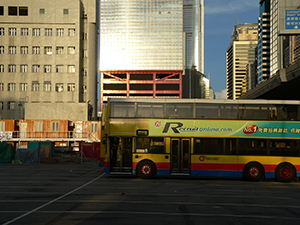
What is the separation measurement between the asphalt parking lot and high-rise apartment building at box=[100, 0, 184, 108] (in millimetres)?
126967

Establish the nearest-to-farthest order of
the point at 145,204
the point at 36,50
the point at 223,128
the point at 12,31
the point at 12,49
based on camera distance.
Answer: the point at 145,204 → the point at 223,128 → the point at 12,49 → the point at 36,50 → the point at 12,31

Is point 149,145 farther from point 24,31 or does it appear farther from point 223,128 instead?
point 24,31

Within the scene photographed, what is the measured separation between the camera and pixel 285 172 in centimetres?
2172

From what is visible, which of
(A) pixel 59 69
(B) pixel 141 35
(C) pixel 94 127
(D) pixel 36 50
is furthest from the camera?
(B) pixel 141 35

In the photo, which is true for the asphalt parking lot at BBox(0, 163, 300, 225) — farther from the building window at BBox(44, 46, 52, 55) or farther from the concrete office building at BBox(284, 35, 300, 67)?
the concrete office building at BBox(284, 35, 300, 67)

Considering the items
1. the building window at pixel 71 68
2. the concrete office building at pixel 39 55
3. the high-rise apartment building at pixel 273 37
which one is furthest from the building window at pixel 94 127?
the high-rise apartment building at pixel 273 37

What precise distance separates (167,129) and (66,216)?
1217 centimetres

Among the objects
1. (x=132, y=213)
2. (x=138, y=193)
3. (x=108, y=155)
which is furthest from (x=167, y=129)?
(x=132, y=213)

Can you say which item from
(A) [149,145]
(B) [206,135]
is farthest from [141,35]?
(B) [206,135]

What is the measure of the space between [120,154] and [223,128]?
6445 millimetres

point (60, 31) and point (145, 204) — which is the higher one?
point (60, 31)

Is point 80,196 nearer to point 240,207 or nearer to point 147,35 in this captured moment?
point 240,207

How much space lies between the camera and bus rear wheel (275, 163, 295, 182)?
2167 cm

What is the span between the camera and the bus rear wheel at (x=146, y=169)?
2223 centimetres
